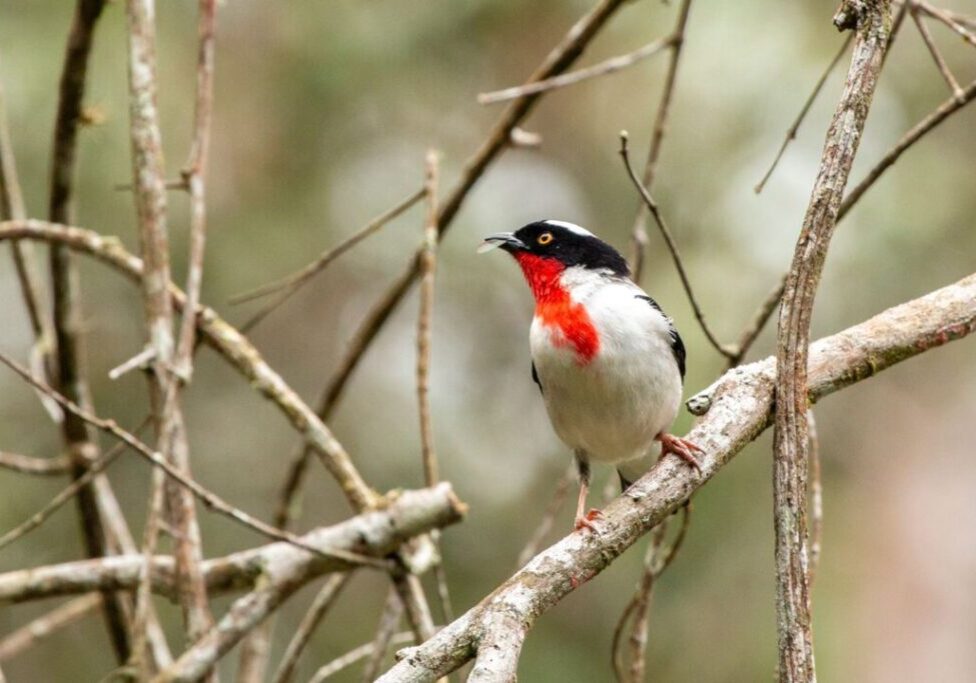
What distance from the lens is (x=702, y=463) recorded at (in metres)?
2.85

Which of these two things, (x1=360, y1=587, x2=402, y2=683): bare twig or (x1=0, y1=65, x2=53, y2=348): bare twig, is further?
(x1=0, y1=65, x2=53, y2=348): bare twig

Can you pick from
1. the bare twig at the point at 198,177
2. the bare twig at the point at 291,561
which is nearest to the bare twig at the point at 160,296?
the bare twig at the point at 198,177

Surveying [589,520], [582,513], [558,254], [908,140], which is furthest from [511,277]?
[589,520]

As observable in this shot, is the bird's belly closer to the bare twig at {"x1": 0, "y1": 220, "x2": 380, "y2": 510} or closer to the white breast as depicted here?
the white breast

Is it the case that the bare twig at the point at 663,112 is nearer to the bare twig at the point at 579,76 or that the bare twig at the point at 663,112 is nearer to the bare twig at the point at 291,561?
the bare twig at the point at 579,76

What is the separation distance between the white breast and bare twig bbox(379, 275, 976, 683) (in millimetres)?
1050

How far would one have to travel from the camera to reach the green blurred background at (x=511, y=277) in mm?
8727

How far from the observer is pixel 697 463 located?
2.85m

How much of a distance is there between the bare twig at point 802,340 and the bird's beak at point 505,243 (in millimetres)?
2044

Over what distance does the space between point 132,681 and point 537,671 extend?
5.20m

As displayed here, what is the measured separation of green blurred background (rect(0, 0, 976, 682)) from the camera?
8.73m

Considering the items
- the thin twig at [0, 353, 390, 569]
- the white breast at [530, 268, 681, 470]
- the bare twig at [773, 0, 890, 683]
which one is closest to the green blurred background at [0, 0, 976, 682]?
the white breast at [530, 268, 681, 470]

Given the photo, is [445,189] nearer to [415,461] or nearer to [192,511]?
[415,461]

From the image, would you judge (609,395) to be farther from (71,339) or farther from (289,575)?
(71,339)
